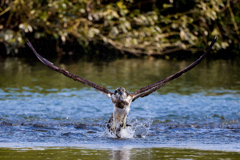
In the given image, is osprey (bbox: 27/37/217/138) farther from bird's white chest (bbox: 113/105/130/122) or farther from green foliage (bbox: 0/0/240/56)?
green foliage (bbox: 0/0/240/56)

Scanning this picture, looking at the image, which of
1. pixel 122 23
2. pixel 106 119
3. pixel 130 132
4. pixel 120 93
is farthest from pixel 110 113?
pixel 122 23

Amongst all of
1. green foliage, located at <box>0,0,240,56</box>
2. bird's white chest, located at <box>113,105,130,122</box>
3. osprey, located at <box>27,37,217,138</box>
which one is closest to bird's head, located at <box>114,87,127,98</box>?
osprey, located at <box>27,37,217,138</box>

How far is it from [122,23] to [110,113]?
10.8 m

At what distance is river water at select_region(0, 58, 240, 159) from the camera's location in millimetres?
6980

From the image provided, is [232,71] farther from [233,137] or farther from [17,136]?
[17,136]

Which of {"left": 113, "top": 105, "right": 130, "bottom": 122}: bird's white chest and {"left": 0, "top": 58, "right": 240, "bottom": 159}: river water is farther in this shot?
{"left": 113, "top": 105, "right": 130, "bottom": 122}: bird's white chest

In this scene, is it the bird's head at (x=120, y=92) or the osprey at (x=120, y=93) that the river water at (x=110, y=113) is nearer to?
the osprey at (x=120, y=93)

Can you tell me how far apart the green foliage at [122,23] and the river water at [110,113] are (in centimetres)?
281

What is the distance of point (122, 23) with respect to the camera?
833 inches

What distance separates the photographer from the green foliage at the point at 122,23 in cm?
2047

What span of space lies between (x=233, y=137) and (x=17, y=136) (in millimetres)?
3407

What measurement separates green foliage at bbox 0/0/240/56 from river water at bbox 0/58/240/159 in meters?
2.81

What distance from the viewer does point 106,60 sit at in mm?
22516

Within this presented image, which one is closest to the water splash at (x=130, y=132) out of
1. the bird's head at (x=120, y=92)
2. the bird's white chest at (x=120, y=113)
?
the bird's white chest at (x=120, y=113)
